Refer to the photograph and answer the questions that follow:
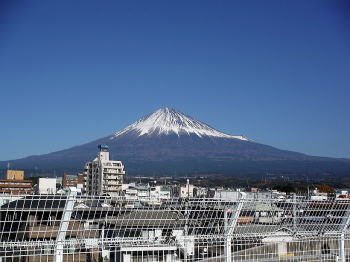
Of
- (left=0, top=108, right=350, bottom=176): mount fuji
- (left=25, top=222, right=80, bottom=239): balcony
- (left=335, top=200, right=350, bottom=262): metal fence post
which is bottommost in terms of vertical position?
(left=335, top=200, right=350, bottom=262): metal fence post

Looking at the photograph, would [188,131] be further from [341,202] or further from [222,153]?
[341,202]

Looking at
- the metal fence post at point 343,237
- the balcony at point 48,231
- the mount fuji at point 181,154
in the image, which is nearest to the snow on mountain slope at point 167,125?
the mount fuji at point 181,154


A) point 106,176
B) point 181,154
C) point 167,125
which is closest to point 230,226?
point 106,176

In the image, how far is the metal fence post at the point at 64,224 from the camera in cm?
364

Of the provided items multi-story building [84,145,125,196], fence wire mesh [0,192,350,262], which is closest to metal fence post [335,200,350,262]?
fence wire mesh [0,192,350,262]

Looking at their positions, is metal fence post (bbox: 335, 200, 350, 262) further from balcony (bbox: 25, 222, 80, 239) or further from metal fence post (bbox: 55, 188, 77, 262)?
metal fence post (bbox: 55, 188, 77, 262)

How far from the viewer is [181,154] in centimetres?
17412

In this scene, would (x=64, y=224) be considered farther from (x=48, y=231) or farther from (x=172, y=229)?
(x=172, y=229)

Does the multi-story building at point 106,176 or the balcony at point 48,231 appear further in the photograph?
the multi-story building at point 106,176

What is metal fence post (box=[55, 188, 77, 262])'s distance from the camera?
11.9 feet

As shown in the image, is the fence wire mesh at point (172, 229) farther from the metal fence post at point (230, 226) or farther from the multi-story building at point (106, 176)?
the multi-story building at point (106, 176)

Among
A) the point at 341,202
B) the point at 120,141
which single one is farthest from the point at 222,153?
the point at 341,202

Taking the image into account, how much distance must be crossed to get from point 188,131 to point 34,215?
185403 mm

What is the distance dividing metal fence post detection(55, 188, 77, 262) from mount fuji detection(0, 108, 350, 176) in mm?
140732
